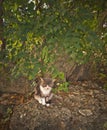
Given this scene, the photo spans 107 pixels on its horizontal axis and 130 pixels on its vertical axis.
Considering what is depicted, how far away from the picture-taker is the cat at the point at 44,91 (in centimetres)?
515

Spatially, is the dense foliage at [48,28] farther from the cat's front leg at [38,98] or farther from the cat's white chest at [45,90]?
the cat's front leg at [38,98]

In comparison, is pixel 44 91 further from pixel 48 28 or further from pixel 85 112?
pixel 48 28

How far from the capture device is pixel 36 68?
365cm

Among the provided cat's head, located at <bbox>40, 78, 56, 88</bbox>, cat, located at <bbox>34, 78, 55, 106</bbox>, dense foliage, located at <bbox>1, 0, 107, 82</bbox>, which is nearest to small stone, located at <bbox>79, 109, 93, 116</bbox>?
cat, located at <bbox>34, 78, 55, 106</bbox>

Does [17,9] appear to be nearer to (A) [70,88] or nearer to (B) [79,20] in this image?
(B) [79,20]

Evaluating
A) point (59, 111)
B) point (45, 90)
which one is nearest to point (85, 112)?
point (59, 111)

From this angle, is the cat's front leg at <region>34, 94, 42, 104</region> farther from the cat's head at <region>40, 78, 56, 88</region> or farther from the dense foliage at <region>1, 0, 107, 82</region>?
the dense foliage at <region>1, 0, 107, 82</region>

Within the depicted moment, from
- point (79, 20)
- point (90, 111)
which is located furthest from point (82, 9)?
point (90, 111)

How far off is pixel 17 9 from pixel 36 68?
41.6 inches

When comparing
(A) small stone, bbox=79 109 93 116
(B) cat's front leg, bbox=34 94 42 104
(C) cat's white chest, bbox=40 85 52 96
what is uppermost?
(C) cat's white chest, bbox=40 85 52 96

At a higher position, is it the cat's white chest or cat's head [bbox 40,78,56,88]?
cat's head [bbox 40,78,56,88]

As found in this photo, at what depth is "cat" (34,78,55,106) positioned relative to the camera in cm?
515

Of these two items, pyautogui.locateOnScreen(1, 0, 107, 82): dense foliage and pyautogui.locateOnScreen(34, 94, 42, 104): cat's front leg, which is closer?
pyautogui.locateOnScreen(1, 0, 107, 82): dense foliage

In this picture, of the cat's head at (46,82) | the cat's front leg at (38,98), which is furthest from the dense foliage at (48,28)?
the cat's front leg at (38,98)
